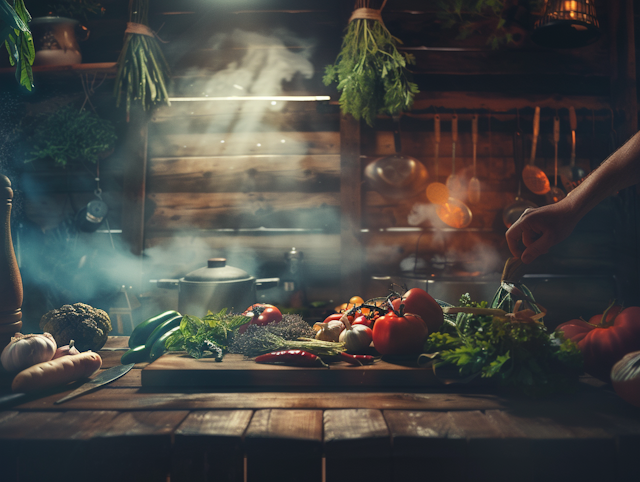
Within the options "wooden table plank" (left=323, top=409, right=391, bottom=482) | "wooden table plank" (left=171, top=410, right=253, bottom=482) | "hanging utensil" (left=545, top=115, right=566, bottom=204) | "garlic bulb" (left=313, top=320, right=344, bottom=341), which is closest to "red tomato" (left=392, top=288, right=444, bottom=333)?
"garlic bulb" (left=313, top=320, right=344, bottom=341)

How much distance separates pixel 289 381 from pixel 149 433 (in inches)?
18.9

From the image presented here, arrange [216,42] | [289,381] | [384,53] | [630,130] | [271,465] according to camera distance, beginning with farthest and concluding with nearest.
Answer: [216,42], [630,130], [384,53], [289,381], [271,465]

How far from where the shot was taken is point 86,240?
382 centimetres

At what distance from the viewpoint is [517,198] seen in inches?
145

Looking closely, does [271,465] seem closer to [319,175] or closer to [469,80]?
[319,175]

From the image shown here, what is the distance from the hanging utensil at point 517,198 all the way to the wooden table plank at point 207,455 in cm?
331

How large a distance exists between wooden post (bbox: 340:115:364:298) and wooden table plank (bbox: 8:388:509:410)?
247 centimetres

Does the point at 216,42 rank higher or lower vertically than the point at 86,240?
higher

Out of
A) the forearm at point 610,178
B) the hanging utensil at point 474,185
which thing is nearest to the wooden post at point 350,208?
the hanging utensil at point 474,185

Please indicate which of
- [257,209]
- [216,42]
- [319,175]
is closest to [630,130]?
[319,175]

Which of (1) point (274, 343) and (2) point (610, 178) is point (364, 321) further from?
(2) point (610, 178)

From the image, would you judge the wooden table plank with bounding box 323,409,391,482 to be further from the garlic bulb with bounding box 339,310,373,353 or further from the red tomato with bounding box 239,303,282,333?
the red tomato with bounding box 239,303,282,333

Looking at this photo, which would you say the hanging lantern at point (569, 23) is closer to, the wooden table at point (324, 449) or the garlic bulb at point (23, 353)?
the wooden table at point (324, 449)

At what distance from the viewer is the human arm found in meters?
1.21
